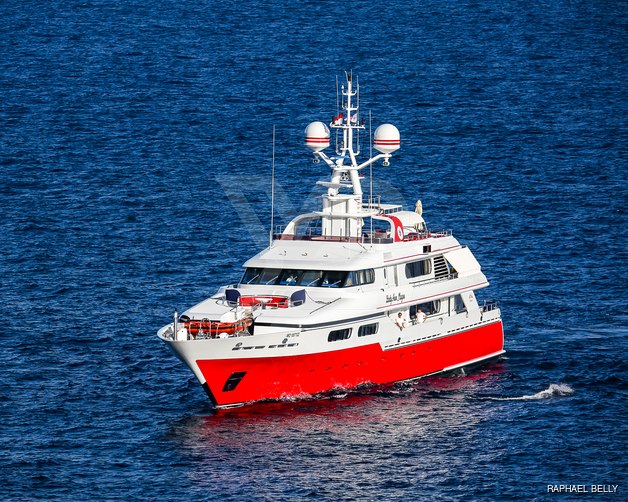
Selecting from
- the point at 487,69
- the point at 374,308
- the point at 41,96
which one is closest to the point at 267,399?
the point at 374,308

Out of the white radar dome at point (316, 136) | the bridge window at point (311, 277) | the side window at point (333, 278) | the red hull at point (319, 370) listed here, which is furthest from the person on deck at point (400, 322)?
the white radar dome at point (316, 136)

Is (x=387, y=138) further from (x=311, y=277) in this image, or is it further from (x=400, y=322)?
(x=400, y=322)

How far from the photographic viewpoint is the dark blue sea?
76.8m

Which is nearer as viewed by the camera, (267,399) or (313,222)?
(267,399)

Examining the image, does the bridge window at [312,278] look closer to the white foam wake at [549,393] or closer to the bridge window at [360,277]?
the bridge window at [360,277]

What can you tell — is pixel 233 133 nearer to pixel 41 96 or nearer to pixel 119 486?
pixel 41 96

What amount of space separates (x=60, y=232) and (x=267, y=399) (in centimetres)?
4186

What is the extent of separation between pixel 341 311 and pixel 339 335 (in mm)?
1303

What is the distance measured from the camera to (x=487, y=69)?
18325cm

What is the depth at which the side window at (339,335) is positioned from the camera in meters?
85.1

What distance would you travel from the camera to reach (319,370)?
85.1 metres

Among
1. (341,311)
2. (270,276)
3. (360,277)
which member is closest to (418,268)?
(360,277)

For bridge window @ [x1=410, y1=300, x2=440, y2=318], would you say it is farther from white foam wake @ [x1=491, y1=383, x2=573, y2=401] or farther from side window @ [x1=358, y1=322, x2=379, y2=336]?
white foam wake @ [x1=491, y1=383, x2=573, y2=401]

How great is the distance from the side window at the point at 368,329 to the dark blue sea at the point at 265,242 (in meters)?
3.41
